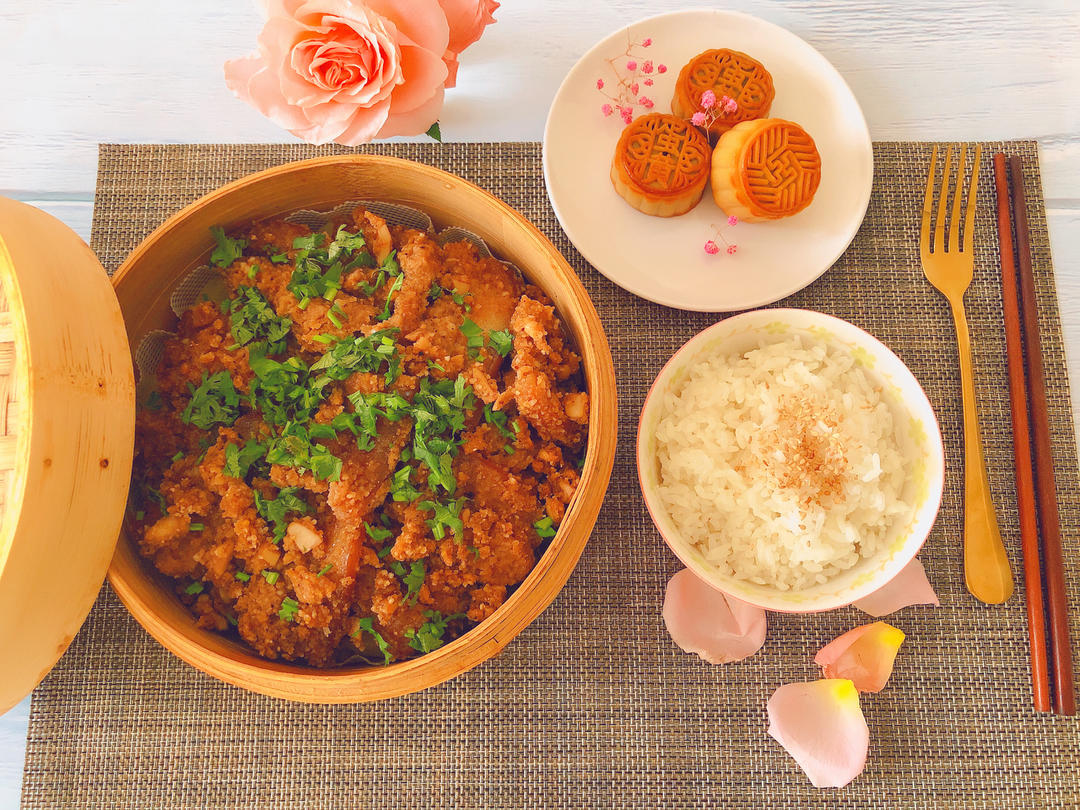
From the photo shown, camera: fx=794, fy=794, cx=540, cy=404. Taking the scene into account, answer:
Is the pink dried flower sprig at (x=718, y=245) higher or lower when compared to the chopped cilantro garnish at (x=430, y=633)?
higher

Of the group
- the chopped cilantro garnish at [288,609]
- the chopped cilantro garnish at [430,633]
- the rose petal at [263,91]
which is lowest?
the chopped cilantro garnish at [288,609]

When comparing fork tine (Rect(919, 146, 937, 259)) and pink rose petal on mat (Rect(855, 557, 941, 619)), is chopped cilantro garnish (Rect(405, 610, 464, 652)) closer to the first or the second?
pink rose petal on mat (Rect(855, 557, 941, 619))

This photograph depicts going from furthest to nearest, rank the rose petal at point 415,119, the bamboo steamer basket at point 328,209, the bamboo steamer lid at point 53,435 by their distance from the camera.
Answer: the rose petal at point 415,119 → the bamboo steamer basket at point 328,209 → the bamboo steamer lid at point 53,435

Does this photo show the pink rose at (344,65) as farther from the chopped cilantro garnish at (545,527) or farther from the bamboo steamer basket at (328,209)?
the chopped cilantro garnish at (545,527)

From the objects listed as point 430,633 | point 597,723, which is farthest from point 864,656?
point 430,633

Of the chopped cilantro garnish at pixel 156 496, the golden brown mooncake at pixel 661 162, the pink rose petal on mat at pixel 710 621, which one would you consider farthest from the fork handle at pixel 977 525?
the chopped cilantro garnish at pixel 156 496

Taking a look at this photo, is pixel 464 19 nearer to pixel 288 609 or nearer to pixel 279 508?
pixel 279 508
